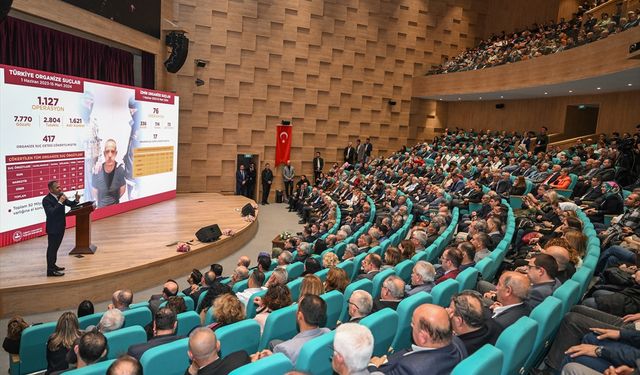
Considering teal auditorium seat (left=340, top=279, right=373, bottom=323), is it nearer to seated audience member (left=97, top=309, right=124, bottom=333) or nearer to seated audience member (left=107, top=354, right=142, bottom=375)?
seated audience member (left=97, top=309, right=124, bottom=333)

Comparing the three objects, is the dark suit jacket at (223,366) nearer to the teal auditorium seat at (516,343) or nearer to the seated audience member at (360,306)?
the seated audience member at (360,306)

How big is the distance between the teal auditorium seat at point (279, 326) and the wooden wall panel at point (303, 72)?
32.1 ft

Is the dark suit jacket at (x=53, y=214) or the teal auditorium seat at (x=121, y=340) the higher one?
the dark suit jacket at (x=53, y=214)

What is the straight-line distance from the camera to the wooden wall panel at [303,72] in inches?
463

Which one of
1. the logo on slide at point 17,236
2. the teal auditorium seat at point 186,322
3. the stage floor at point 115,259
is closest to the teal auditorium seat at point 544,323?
the teal auditorium seat at point 186,322

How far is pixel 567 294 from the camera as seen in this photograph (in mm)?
2584

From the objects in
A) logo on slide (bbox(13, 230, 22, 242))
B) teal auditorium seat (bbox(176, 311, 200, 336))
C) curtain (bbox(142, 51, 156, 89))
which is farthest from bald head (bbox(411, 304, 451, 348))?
curtain (bbox(142, 51, 156, 89))

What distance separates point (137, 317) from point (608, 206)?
527 centimetres

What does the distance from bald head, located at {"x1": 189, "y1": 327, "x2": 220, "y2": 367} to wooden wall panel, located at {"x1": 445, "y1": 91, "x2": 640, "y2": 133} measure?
38.5ft

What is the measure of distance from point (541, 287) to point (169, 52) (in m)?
9.86

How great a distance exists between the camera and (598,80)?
29.8 feet

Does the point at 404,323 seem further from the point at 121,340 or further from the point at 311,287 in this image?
the point at 121,340

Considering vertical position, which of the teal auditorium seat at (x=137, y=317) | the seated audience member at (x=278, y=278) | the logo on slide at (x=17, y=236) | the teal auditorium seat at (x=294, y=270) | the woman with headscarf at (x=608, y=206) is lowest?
the logo on slide at (x=17, y=236)

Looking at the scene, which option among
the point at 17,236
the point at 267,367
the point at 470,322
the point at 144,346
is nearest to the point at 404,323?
the point at 470,322
